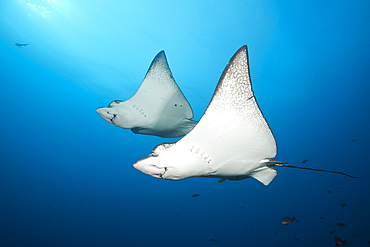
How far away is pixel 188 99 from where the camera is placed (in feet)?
42.0

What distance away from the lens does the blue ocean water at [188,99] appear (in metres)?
7.97

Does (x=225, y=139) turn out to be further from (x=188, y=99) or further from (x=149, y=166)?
(x=188, y=99)

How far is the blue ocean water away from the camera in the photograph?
314 inches

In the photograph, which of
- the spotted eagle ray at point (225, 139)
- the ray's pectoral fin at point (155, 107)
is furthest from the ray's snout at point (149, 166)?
the ray's pectoral fin at point (155, 107)

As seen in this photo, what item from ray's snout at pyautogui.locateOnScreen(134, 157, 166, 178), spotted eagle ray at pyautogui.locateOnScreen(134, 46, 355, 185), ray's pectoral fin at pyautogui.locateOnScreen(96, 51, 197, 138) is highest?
ray's pectoral fin at pyautogui.locateOnScreen(96, 51, 197, 138)

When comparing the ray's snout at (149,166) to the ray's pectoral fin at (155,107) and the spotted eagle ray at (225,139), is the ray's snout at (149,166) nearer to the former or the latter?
the spotted eagle ray at (225,139)

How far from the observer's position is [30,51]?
10.1m

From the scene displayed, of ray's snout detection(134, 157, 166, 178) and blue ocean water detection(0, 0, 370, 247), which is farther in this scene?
blue ocean water detection(0, 0, 370, 247)

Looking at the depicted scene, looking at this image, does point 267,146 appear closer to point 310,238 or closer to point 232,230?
point 310,238

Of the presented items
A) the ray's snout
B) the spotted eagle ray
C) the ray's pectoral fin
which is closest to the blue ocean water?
the ray's pectoral fin

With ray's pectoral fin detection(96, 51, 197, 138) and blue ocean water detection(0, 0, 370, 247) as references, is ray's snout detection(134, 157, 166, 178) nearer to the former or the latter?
ray's pectoral fin detection(96, 51, 197, 138)

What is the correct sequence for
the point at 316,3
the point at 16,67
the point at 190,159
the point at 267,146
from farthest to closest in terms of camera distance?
the point at 16,67, the point at 316,3, the point at 267,146, the point at 190,159

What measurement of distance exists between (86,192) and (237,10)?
32.6m

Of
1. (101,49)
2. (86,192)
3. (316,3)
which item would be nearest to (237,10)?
(316,3)
